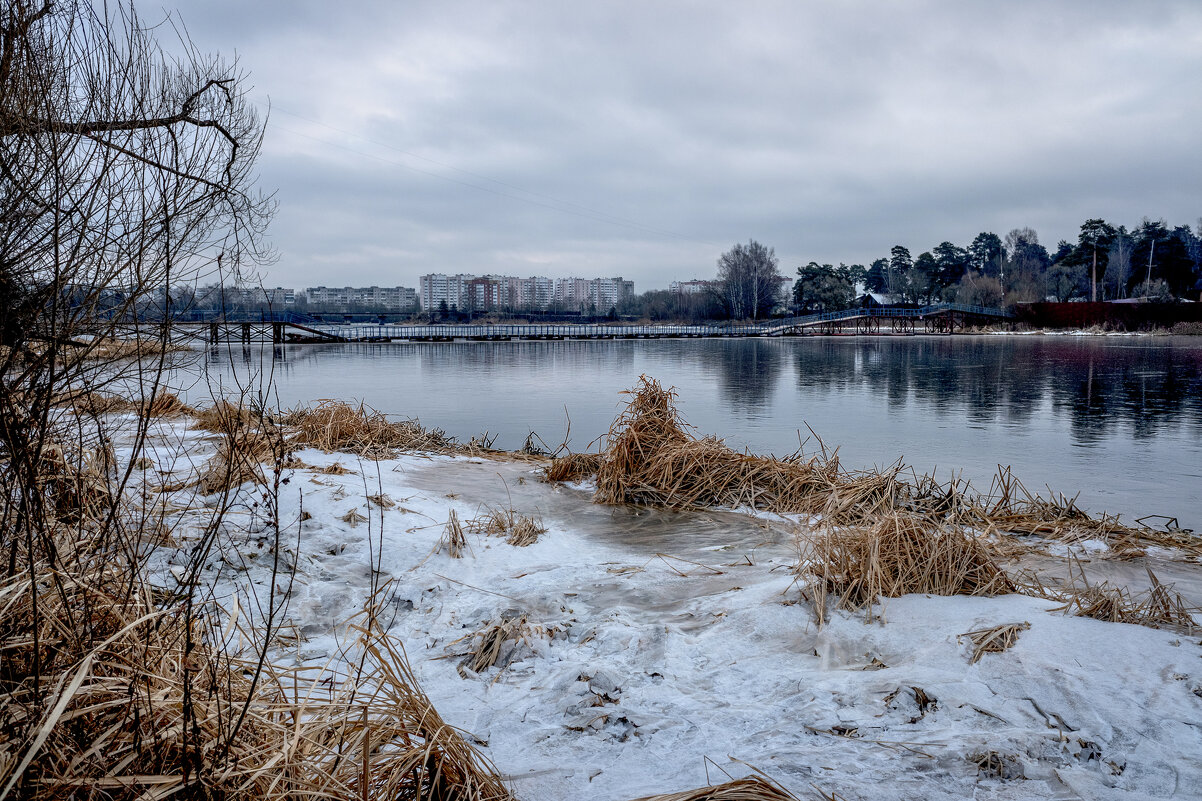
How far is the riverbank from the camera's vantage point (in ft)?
6.72

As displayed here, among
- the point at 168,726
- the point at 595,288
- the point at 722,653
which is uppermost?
the point at 595,288

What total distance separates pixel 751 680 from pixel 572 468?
4130mm

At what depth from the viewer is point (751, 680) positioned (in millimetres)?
2652

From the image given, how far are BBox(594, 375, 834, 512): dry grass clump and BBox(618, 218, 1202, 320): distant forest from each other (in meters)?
62.0

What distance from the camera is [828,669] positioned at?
2.69 m

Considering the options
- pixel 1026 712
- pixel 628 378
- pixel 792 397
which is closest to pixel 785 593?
pixel 1026 712

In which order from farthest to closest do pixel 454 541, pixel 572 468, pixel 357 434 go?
pixel 357 434 < pixel 572 468 < pixel 454 541

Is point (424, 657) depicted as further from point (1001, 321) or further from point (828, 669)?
point (1001, 321)

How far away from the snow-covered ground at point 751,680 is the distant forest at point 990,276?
64604mm

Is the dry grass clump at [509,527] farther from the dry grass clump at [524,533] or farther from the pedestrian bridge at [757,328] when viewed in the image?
the pedestrian bridge at [757,328]

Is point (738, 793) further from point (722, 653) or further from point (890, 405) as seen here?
point (890, 405)

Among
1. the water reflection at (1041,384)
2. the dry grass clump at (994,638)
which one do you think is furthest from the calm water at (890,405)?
the dry grass clump at (994,638)

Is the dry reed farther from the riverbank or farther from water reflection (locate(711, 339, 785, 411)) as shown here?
water reflection (locate(711, 339, 785, 411))

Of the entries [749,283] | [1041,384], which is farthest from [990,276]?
[1041,384]
